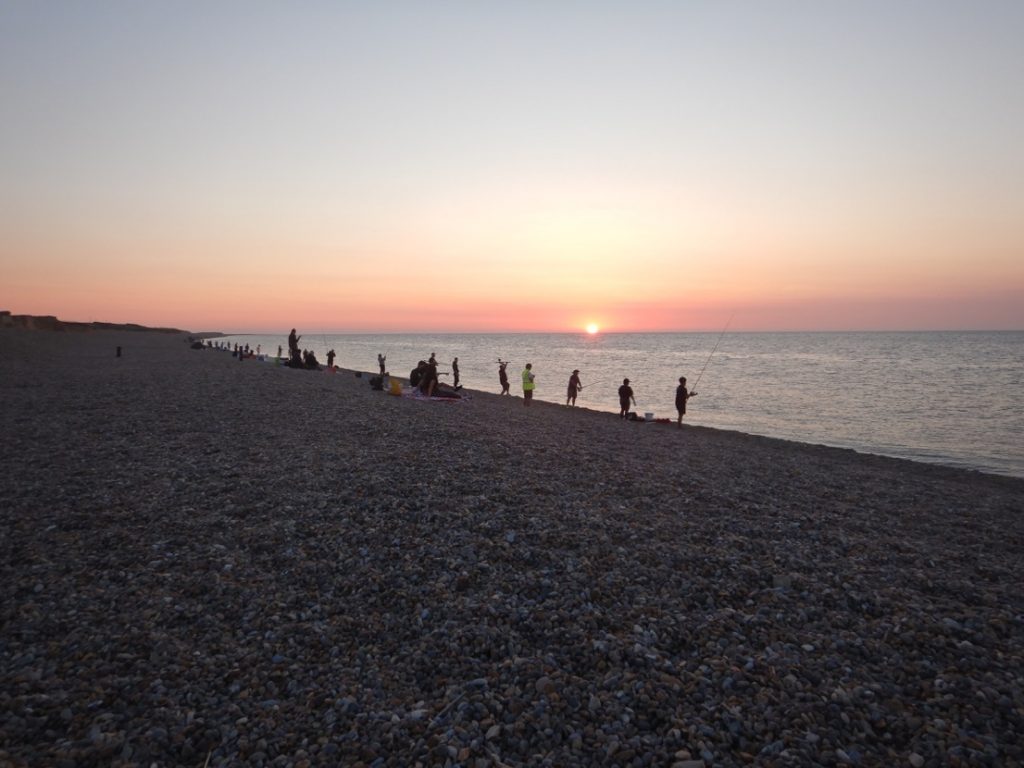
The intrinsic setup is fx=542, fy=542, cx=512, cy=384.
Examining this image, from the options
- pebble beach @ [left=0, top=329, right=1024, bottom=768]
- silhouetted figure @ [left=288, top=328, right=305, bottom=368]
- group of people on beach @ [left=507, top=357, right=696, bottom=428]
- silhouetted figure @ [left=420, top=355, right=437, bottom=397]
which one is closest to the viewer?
pebble beach @ [left=0, top=329, right=1024, bottom=768]

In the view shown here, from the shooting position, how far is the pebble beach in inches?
186

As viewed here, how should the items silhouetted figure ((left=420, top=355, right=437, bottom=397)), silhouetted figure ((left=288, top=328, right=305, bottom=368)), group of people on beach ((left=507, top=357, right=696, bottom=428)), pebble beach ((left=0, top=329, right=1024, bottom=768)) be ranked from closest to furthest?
pebble beach ((left=0, top=329, right=1024, bottom=768))
group of people on beach ((left=507, top=357, right=696, bottom=428))
silhouetted figure ((left=420, top=355, right=437, bottom=397))
silhouetted figure ((left=288, top=328, right=305, bottom=368))

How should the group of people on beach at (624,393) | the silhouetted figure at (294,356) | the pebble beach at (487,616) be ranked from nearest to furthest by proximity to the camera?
the pebble beach at (487,616) < the group of people on beach at (624,393) < the silhouetted figure at (294,356)

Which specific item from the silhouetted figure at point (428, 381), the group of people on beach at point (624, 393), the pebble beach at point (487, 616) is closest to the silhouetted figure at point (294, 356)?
the group of people on beach at point (624, 393)

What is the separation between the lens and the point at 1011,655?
605 cm

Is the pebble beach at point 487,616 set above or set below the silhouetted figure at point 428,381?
below

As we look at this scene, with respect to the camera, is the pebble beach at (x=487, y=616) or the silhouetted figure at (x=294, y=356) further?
the silhouetted figure at (x=294, y=356)

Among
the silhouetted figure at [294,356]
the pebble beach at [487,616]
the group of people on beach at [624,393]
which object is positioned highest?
the silhouetted figure at [294,356]

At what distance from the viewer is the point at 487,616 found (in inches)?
261

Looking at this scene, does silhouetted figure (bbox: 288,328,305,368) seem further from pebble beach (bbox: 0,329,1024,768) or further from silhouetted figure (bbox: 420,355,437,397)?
pebble beach (bbox: 0,329,1024,768)

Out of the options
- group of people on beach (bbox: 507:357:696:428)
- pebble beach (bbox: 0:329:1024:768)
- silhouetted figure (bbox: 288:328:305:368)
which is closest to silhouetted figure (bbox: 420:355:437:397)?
group of people on beach (bbox: 507:357:696:428)

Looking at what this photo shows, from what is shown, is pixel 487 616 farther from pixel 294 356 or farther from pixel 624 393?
pixel 294 356

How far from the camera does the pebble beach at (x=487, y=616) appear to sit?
473cm

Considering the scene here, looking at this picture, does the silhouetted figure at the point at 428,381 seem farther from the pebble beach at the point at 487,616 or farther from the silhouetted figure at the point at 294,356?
the silhouetted figure at the point at 294,356
